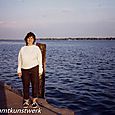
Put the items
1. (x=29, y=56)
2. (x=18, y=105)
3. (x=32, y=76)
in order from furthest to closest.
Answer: (x=18, y=105), (x=32, y=76), (x=29, y=56)

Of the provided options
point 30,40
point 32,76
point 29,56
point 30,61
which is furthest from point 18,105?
point 30,40

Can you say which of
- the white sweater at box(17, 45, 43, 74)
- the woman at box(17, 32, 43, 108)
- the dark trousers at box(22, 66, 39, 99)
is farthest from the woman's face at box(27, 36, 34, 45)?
the dark trousers at box(22, 66, 39, 99)

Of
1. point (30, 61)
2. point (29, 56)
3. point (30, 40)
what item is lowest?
point (30, 61)

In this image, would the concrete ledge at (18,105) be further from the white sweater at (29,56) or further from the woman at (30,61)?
the white sweater at (29,56)

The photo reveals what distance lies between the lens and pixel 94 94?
41.3ft

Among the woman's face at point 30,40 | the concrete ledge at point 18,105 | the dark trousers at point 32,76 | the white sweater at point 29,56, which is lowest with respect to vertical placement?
the concrete ledge at point 18,105

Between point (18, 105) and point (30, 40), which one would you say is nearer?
point (30, 40)

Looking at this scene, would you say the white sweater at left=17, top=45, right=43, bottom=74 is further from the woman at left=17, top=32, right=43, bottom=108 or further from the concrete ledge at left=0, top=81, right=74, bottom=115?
the concrete ledge at left=0, top=81, right=74, bottom=115

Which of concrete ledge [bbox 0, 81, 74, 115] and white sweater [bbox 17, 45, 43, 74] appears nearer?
concrete ledge [bbox 0, 81, 74, 115]

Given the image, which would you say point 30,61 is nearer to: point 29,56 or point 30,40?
point 29,56

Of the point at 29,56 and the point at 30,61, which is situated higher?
the point at 29,56

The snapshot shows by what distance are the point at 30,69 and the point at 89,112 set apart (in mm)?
4732

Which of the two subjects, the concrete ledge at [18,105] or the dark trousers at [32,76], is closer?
the concrete ledge at [18,105]

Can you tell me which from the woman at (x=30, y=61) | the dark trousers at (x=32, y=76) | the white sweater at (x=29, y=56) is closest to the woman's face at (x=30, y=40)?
the woman at (x=30, y=61)
